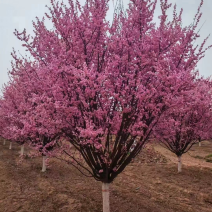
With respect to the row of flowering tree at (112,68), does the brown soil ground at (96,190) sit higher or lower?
lower

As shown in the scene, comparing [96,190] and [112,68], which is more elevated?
[112,68]

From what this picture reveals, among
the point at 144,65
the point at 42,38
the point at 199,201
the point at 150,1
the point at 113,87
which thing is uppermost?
the point at 150,1

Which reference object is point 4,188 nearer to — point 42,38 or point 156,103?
point 42,38

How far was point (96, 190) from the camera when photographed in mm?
8227

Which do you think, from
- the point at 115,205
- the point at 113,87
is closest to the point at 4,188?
the point at 115,205

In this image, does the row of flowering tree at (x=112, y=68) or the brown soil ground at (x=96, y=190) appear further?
the brown soil ground at (x=96, y=190)

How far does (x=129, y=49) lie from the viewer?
170 inches

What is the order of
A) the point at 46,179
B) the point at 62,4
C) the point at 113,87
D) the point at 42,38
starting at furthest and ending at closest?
the point at 46,179, the point at 42,38, the point at 62,4, the point at 113,87

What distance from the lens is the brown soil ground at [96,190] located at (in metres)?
6.77

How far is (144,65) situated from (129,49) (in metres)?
0.53

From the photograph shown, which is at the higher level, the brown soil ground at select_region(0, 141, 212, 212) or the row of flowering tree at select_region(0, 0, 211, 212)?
the row of flowering tree at select_region(0, 0, 211, 212)

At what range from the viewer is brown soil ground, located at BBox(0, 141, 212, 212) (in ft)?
22.2

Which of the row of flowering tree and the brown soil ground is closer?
the row of flowering tree

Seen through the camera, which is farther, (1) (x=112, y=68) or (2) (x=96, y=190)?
(2) (x=96, y=190)
